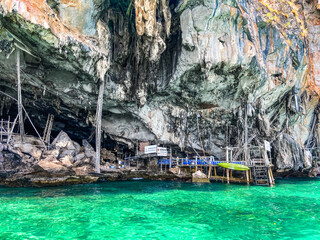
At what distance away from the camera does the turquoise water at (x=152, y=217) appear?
893 centimetres

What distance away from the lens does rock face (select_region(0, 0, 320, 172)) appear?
18.8m

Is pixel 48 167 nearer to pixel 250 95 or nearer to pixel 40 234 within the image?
pixel 40 234

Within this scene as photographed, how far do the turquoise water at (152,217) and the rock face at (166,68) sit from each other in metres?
10.1

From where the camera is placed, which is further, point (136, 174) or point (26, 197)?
point (136, 174)

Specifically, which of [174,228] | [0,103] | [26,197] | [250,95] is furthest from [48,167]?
[250,95]

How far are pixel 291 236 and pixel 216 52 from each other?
17897 mm

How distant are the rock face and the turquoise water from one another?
10.1 m

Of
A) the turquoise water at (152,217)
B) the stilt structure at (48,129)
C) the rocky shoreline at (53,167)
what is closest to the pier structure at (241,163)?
the rocky shoreline at (53,167)

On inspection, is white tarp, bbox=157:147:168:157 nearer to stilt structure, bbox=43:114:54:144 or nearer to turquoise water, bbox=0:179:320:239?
stilt structure, bbox=43:114:54:144

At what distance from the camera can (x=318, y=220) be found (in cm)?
1119

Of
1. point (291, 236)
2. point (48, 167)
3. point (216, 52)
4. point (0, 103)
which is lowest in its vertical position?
point (291, 236)

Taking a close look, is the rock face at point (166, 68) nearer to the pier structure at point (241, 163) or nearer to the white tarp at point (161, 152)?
Result: the white tarp at point (161, 152)

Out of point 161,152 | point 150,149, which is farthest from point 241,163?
point 150,149

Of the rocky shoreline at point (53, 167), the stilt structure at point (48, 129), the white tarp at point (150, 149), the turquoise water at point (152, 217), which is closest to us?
the turquoise water at point (152, 217)
